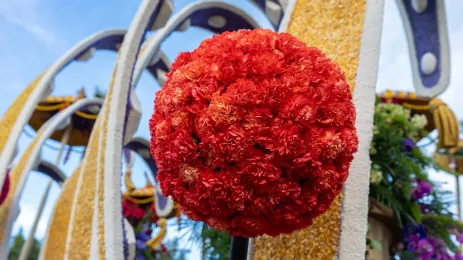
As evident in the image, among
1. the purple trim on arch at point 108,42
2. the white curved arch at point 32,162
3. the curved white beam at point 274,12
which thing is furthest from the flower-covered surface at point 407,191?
the white curved arch at point 32,162

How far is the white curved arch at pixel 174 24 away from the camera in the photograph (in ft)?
11.4

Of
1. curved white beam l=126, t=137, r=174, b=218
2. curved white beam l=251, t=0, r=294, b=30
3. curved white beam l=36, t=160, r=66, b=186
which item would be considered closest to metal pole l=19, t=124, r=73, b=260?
curved white beam l=36, t=160, r=66, b=186

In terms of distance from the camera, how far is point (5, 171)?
3.50m

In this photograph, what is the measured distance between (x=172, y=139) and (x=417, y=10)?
2693 millimetres

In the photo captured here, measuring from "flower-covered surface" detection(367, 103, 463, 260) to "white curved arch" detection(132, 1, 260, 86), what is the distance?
64.1 inches

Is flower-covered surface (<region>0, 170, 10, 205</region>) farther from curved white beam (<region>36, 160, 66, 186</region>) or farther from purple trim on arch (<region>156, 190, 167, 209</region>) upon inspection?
curved white beam (<region>36, 160, 66, 186</region>)

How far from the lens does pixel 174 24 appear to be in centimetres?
355

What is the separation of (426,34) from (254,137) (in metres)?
2.59

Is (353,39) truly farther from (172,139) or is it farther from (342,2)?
(172,139)

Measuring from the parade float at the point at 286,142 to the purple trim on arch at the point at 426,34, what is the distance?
0.03ft

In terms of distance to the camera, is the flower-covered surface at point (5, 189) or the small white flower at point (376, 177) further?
the flower-covered surface at point (5, 189)

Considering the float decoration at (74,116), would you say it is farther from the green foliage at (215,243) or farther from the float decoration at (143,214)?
the green foliage at (215,243)

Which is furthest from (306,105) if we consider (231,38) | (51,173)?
(51,173)

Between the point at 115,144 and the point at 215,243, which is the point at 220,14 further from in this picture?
the point at 215,243
